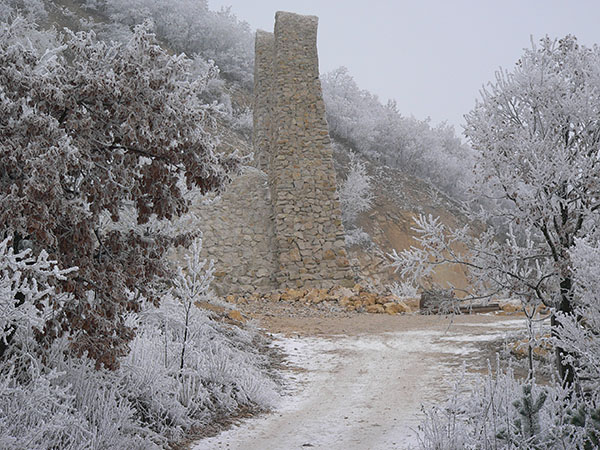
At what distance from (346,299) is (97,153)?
8.74 meters

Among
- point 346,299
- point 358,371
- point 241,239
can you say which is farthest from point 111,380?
point 241,239

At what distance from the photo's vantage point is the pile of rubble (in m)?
11.2

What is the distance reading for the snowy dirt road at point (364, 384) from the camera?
407 centimetres

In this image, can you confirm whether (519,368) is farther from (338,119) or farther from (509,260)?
(338,119)

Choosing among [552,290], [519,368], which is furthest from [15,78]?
[519,368]

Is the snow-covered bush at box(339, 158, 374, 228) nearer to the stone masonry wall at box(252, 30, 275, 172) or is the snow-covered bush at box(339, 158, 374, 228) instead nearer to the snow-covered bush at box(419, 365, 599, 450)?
the stone masonry wall at box(252, 30, 275, 172)

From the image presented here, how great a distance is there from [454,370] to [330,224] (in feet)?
22.3

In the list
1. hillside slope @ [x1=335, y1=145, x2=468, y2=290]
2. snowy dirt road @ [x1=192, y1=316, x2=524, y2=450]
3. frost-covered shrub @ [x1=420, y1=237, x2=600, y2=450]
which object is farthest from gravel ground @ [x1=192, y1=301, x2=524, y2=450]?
hillside slope @ [x1=335, y1=145, x2=468, y2=290]

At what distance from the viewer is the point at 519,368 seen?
20.4 ft

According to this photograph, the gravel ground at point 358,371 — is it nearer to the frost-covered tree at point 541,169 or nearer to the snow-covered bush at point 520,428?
the snow-covered bush at point 520,428

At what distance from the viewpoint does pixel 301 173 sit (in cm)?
1289

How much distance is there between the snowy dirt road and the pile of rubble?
1585 mm

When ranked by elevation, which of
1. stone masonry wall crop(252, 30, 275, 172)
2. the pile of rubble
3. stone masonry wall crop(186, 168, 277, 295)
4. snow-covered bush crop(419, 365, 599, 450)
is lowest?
snow-covered bush crop(419, 365, 599, 450)

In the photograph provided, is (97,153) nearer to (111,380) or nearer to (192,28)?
Result: (111,380)
